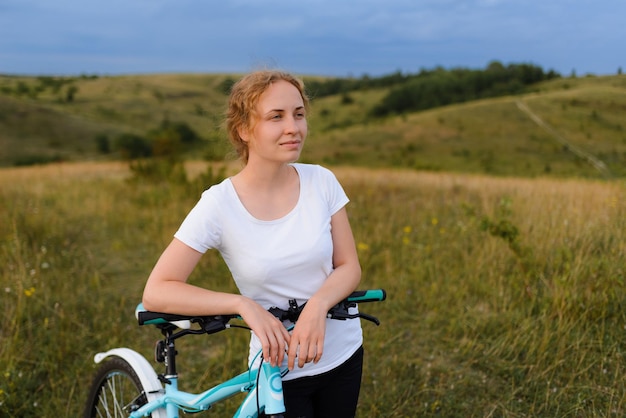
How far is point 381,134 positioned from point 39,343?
54.7m

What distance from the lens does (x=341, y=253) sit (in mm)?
1942

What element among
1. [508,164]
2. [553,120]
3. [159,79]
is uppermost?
[159,79]

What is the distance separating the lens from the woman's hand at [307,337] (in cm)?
157

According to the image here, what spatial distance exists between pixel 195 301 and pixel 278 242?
33 centimetres

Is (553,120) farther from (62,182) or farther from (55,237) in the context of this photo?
(55,237)

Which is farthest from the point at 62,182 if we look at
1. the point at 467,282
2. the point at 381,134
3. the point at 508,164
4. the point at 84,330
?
Answer: the point at 381,134

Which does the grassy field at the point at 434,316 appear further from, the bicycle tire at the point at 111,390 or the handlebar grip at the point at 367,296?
the handlebar grip at the point at 367,296

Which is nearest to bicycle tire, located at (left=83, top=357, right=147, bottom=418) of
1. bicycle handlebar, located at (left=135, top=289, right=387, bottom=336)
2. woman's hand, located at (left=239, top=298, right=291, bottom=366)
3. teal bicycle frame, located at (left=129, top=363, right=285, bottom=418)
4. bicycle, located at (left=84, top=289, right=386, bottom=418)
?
bicycle, located at (left=84, top=289, right=386, bottom=418)

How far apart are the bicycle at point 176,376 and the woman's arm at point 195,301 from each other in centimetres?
5

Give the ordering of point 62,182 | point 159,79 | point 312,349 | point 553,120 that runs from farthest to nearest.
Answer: point 159,79 → point 553,120 → point 62,182 → point 312,349

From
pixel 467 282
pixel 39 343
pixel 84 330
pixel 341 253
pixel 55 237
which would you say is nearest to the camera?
pixel 341 253

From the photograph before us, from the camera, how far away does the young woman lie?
164cm

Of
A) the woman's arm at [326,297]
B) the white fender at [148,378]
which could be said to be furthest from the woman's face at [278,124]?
the white fender at [148,378]

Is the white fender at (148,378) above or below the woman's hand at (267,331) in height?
below
